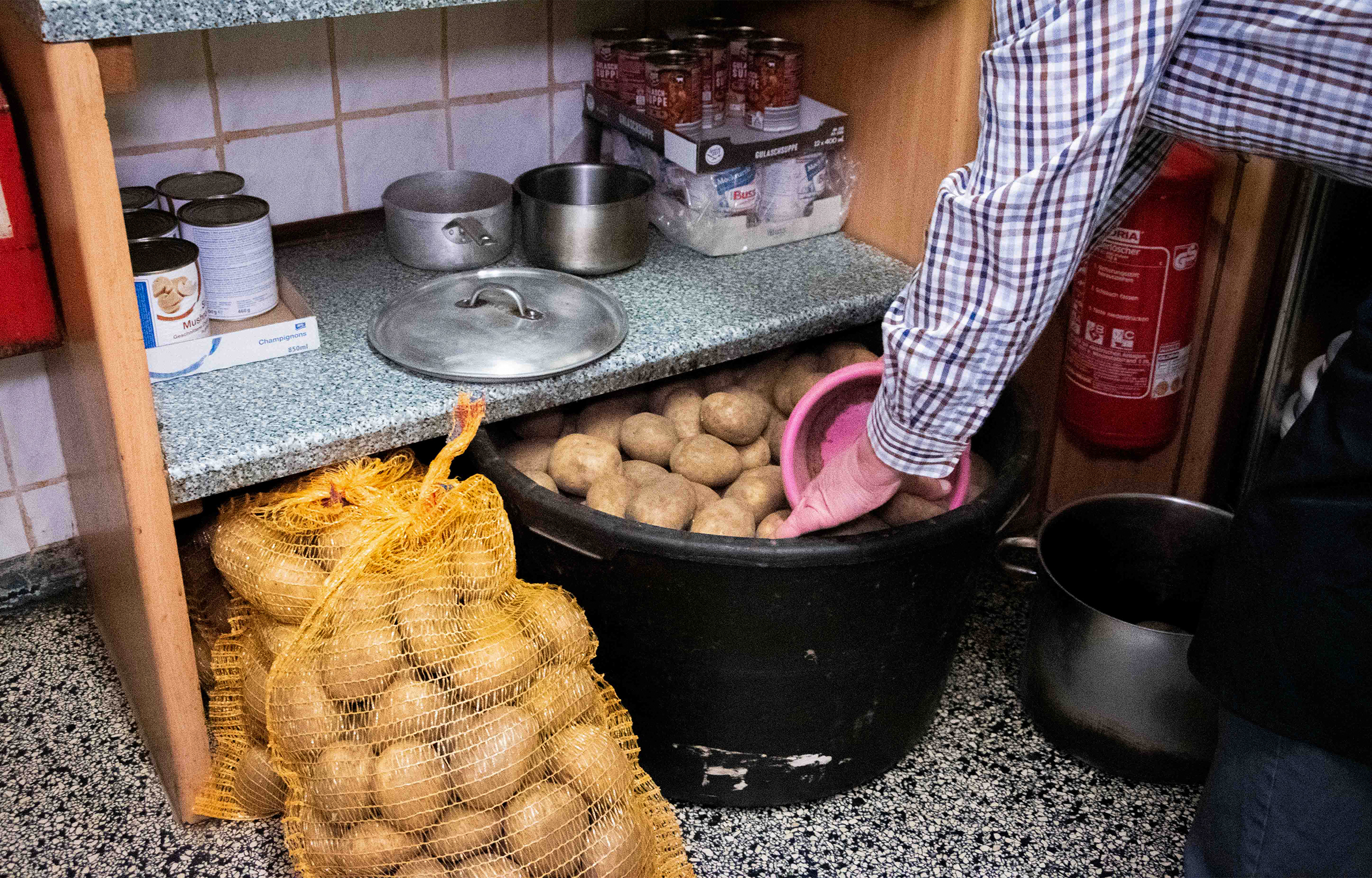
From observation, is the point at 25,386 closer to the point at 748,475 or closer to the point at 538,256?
the point at 538,256

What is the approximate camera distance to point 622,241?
143 cm

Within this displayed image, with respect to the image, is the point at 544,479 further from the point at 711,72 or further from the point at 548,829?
the point at 711,72

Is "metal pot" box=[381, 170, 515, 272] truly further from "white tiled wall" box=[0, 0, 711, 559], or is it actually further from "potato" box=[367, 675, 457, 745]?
"potato" box=[367, 675, 457, 745]

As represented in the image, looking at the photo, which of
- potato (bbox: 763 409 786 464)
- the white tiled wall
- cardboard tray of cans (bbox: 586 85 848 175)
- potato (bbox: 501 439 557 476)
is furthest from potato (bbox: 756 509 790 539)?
the white tiled wall

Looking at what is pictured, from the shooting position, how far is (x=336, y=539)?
1132 mm

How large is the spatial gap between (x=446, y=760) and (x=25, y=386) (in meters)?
0.78

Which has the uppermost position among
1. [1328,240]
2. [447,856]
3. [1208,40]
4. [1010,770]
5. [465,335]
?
[1208,40]

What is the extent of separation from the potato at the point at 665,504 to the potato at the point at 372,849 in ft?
1.15

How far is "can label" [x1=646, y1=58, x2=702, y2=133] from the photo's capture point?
4.68 feet

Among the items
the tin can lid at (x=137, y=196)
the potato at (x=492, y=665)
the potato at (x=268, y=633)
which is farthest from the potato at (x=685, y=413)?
the tin can lid at (x=137, y=196)

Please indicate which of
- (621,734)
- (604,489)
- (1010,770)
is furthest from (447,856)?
(1010,770)

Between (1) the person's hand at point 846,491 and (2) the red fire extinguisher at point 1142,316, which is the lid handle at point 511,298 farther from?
(2) the red fire extinguisher at point 1142,316

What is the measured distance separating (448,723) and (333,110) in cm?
81

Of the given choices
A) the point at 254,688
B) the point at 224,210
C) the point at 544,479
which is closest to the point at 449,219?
the point at 224,210
